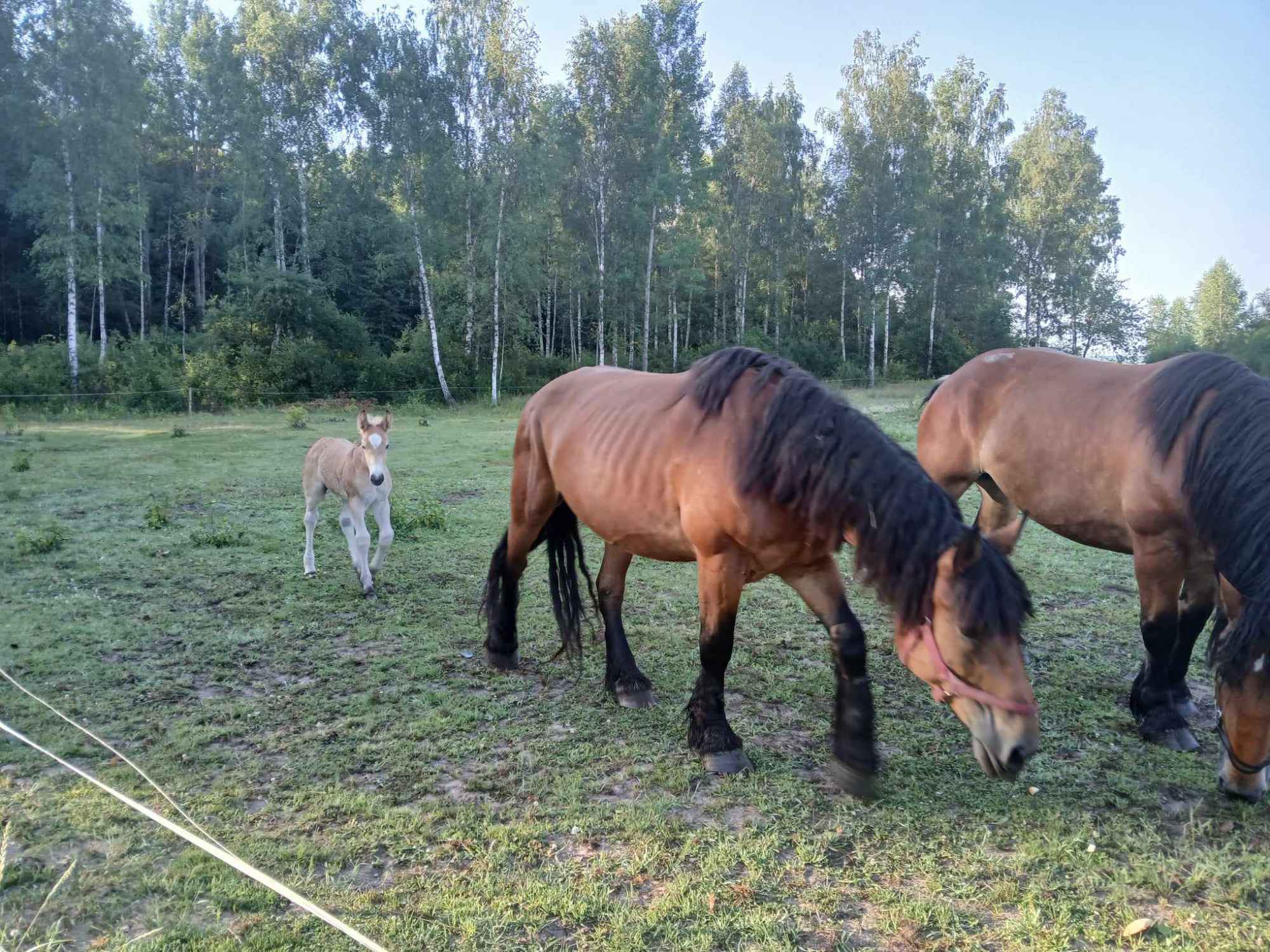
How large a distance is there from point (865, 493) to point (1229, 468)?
180cm

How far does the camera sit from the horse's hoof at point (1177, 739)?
11.5 ft

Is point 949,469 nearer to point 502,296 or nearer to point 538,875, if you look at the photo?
point 538,875

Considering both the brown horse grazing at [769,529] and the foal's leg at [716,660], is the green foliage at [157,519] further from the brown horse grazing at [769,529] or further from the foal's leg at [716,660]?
the foal's leg at [716,660]

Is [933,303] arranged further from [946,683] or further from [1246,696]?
[946,683]

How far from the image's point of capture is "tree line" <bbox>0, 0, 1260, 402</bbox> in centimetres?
2348

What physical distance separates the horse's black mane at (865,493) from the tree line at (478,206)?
24.5 meters

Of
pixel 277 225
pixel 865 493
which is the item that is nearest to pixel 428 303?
pixel 277 225

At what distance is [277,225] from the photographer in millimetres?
29297

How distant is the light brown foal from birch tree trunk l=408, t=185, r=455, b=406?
19.8 m

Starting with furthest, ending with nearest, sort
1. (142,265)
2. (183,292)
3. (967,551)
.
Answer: (183,292), (142,265), (967,551)

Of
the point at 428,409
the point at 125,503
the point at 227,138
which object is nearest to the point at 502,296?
the point at 428,409

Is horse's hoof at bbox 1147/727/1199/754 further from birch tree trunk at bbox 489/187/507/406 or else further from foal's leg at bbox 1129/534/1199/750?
birch tree trunk at bbox 489/187/507/406

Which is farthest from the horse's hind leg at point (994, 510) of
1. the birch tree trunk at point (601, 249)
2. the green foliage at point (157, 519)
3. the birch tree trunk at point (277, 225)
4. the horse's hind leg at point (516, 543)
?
the birch tree trunk at point (277, 225)

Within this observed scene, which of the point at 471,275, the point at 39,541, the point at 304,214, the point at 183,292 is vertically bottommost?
the point at 39,541
